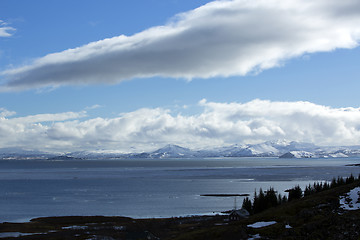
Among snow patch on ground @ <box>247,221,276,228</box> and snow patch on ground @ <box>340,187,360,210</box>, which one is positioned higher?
snow patch on ground @ <box>340,187,360,210</box>

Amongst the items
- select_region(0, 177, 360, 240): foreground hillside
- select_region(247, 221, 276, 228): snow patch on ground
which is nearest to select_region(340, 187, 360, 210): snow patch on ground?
select_region(0, 177, 360, 240): foreground hillside

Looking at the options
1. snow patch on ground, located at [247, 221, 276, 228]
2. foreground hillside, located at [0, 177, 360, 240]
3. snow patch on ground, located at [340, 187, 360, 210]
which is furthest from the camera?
snow patch on ground, located at [340, 187, 360, 210]

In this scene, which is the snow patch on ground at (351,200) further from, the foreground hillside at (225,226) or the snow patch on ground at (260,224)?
the snow patch on ground at (260,224)

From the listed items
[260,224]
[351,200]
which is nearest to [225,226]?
[260,224]

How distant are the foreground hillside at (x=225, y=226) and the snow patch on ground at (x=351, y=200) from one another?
34.1 inches

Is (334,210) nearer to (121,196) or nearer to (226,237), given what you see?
(226,237)

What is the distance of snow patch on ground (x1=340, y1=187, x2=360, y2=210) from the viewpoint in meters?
62.0

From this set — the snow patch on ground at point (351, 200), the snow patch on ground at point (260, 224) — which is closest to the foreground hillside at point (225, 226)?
the snow patch on ground at point (260, 224)

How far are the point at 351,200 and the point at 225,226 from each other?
21988 mm

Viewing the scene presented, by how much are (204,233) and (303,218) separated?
50.1 ft

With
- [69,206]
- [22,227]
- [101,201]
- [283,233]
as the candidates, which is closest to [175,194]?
[101,201]

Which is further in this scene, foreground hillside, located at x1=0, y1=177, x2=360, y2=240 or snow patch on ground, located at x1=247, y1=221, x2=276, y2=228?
snow patch on ground, located at x1=247, y1=221, x2=276, y2=228

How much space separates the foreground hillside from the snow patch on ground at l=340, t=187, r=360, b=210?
865mm

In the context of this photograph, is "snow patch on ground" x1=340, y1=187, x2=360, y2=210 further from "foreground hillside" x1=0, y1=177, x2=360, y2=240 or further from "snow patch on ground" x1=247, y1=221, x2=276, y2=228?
"snow patch on ground" x1=247, y1=221, x2=276, y2=228
